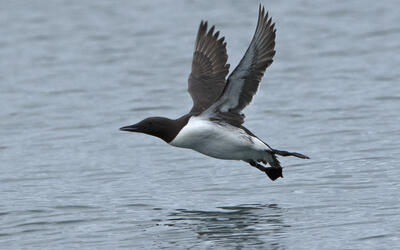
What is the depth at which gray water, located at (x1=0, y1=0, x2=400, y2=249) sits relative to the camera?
9.02m

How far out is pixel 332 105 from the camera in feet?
48.4

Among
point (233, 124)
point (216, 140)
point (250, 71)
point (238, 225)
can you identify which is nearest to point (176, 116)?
point (233, 124)

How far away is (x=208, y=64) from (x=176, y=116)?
11.0ft

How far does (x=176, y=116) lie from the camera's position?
1459 cm

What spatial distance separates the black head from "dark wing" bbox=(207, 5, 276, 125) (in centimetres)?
41

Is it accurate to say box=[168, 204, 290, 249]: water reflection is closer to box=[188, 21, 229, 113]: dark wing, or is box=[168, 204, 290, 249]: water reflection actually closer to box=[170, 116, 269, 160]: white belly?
box=[170, 116, 269, 160]: white belly

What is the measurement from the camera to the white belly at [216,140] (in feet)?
31.6

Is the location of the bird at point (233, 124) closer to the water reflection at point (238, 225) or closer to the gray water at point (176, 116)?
the gray water at point (176, 116)

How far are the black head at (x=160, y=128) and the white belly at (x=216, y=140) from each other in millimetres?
70

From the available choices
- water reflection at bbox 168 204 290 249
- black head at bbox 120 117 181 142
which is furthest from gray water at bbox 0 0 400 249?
black head at bbox 120 117 181 142

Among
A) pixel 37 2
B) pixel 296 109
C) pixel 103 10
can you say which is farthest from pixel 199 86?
pixel 37 2

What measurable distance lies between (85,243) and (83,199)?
1747mm

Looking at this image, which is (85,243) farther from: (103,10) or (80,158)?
(103,10)

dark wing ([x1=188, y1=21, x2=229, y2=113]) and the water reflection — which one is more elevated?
dark wing ([x1=188, y1=21, x2=229, y2=113])
